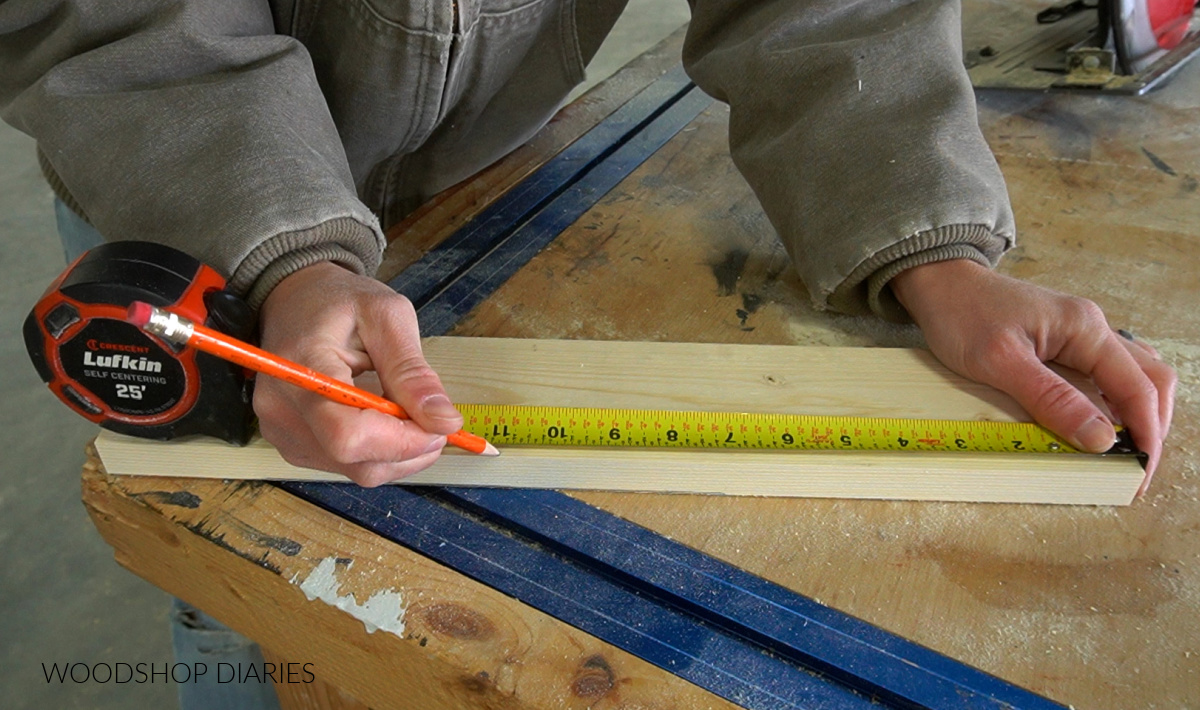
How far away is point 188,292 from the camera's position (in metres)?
0.82

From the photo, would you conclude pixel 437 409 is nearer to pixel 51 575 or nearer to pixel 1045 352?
pixel 1045 352

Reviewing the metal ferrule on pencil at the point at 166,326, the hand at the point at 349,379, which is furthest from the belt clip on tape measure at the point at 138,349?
the metal ferrule on pencil at the point at 166,326

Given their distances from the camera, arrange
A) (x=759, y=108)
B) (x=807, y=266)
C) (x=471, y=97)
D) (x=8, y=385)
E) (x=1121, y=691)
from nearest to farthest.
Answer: (x=1121, y=691) → (x=807, y=266) → (x=759, y=108) → (x=471, y=97) → (x=8, y=385)

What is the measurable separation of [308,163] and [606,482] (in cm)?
50

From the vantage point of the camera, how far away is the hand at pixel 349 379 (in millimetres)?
816

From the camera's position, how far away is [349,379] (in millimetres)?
868

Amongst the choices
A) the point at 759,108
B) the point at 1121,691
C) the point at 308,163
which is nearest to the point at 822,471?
the point at 1121,691

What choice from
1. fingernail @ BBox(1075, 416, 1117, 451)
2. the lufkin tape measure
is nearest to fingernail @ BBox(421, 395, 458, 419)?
the lufkin tape measure

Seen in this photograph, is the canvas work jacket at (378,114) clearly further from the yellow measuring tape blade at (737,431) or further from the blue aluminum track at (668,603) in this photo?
the blue aluminum track at (668,603)

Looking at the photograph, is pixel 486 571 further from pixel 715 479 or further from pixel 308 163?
pixel 308 163

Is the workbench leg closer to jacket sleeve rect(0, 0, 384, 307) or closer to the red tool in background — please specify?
jacket sleeve rect(0, 0, 384, 307)

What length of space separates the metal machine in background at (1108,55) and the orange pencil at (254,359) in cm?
143

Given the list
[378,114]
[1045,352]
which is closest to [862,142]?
[1045,352]

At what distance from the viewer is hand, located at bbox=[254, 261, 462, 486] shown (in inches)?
32.1
